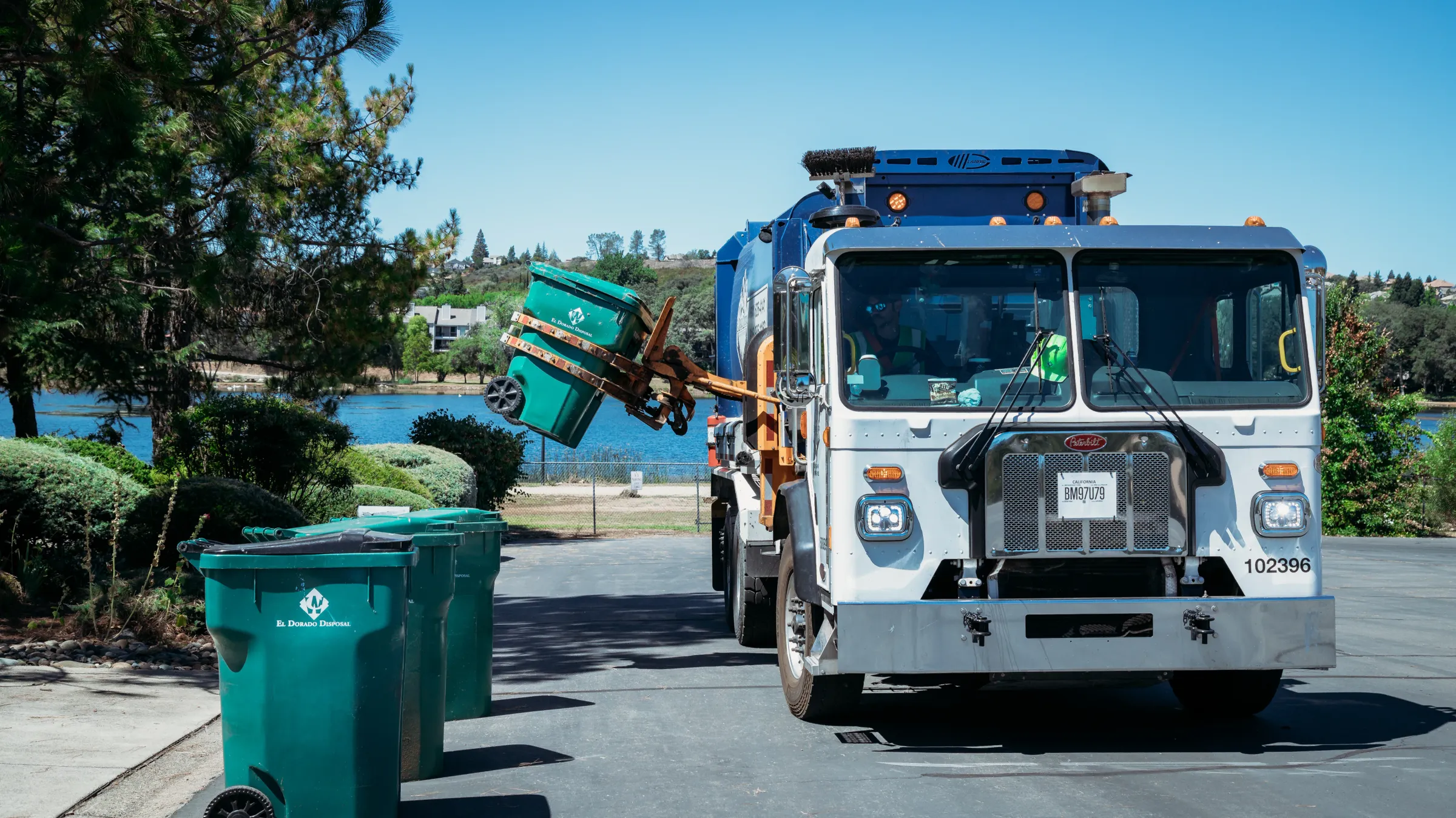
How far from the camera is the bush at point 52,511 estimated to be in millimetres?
11398

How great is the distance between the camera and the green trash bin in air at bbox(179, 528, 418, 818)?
5273 mm

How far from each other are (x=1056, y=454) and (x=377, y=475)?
49.4 ft

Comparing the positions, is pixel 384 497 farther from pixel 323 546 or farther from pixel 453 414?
pixel 453 414

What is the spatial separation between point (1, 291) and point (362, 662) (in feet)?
22.7

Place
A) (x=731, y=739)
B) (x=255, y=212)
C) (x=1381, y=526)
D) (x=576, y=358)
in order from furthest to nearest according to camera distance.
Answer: (x=1381, y=526) → (x=255, y=212) → (x=576, y=358) → (x=731, y=739)

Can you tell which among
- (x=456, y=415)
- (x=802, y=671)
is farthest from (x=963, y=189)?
(x=456, y=415)

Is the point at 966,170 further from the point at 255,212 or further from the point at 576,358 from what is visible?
the point at 255,212

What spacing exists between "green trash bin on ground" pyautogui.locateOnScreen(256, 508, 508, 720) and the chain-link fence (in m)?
15.2

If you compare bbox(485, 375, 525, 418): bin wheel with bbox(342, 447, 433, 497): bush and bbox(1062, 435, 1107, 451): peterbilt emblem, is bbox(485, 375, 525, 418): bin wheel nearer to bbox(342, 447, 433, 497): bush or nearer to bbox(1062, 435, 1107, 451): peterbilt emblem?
bbox(1062, 435, 1107, 451): peterbilt emblem

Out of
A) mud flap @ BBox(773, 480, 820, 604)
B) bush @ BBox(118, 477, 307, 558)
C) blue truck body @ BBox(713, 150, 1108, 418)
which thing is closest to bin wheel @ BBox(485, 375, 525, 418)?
blue truck body @ BBox(713, 150, 1108, 418)

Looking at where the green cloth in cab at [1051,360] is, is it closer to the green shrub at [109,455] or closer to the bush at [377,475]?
the green shrub at [109,455]

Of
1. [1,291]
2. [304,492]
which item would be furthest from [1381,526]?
[1,291]

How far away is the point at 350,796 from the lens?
17.4 feet

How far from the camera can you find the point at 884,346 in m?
6.93
